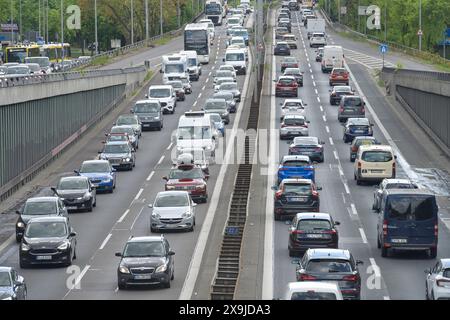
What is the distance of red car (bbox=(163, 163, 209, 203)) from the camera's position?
5278 centimetres

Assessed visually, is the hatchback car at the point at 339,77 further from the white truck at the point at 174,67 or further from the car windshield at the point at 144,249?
the car windshield at the point at 144,249

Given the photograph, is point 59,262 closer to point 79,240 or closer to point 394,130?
point 79,240

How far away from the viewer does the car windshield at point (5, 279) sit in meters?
31.6

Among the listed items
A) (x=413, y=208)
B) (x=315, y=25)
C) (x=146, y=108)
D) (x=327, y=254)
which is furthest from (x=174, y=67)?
(x=327, y=254)

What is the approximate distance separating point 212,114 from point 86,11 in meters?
121

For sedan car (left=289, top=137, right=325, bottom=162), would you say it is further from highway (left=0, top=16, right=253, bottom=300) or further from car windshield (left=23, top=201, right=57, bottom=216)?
car windshield (left=23, top=201, right=57, bottom=216)

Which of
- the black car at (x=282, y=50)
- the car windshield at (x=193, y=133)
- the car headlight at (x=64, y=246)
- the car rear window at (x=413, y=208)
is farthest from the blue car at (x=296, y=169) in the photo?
the black car at (x=282, y=50)

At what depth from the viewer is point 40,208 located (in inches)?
1799

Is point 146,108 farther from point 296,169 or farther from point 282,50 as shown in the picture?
point 282,50

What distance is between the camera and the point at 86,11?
632 ft

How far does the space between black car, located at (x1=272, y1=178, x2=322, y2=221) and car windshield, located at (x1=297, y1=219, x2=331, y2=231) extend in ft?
22.8

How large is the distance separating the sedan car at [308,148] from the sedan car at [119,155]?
7.36m

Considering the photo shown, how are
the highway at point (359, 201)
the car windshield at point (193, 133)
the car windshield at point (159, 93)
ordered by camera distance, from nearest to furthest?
1. the highway at point (359, 201)
2. the car windshield at point (193, 133)
3. the car windshield at point (159, 93)

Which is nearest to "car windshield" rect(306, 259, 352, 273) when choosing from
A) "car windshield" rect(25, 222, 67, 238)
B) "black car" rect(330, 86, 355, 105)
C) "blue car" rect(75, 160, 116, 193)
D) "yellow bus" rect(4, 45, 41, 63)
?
"car windshield" rect(25, 222, 67, 238)
